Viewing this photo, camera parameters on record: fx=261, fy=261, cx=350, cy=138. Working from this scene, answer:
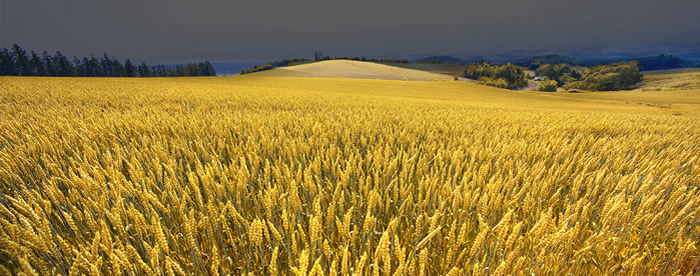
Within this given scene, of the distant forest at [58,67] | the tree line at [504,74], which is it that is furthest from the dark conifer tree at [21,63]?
the tree line at [504,74]

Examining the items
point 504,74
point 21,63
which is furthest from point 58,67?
point 504,74

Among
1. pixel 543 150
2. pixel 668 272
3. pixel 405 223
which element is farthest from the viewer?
pixel 543 150

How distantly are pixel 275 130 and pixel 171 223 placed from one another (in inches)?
97.0

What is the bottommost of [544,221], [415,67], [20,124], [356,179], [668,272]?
A: [668,272]

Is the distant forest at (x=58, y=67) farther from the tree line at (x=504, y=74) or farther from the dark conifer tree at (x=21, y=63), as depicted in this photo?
the tree line at (x=504, y=74)

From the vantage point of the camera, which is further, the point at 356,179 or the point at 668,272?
the point at 356,179

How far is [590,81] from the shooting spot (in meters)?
70.9

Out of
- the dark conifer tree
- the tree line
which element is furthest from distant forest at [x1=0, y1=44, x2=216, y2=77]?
A: the tree line

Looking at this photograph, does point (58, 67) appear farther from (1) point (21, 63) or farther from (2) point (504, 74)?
(2) point (504, 74)

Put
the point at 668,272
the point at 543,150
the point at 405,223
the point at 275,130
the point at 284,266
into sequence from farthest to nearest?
the point at 275,130
the point at 543,150
the point at 405,223
the point at 284,266
the point at 668,272

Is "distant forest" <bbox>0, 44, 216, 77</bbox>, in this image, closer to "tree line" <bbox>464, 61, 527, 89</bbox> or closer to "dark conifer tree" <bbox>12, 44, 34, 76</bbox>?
"dark conifer tree" <bbox>12, 44, 34, 76</bbox>

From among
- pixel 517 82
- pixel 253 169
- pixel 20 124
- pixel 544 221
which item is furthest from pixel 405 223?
pixel 517 82

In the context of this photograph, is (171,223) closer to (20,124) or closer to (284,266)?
(284,266)

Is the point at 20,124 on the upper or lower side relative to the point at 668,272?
upper
